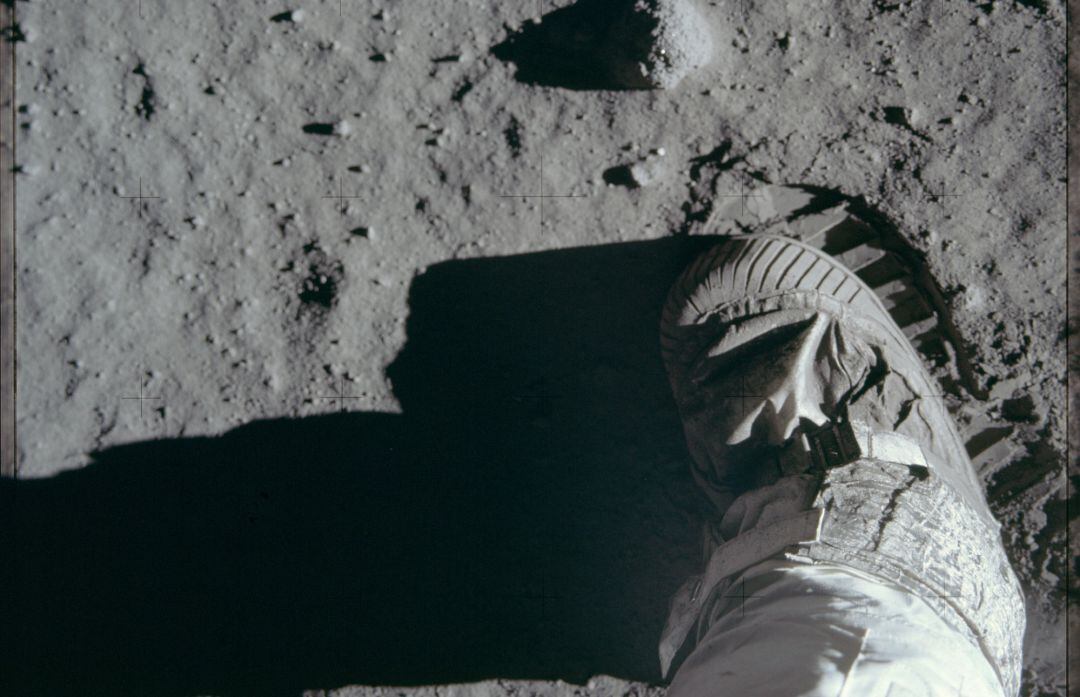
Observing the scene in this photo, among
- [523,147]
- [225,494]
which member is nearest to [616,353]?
[523,147]

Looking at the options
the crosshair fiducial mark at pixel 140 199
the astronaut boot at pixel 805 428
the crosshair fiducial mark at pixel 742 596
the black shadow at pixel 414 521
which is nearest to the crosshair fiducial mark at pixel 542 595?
the black shadow at pixel 414 521

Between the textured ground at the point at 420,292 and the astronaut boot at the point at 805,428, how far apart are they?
0.52 ft

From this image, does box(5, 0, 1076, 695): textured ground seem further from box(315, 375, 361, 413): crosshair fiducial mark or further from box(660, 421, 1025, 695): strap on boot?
box(660, 421, 1025, 695): strap on boot

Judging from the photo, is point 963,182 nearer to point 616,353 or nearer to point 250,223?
point 616,353

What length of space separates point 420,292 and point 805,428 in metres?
0.98

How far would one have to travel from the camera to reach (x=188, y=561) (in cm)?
179

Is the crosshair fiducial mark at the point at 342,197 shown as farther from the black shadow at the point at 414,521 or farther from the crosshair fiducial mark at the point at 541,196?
the crosshair fiducial mark at the point at 541,196

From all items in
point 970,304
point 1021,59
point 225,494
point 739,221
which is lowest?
point 225,494

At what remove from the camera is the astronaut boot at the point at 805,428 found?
1.35 meters

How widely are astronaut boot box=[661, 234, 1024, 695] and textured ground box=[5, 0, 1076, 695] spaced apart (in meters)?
0.16

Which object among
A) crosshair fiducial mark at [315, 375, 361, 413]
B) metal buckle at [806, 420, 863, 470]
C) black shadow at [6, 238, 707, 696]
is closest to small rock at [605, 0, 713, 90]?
black shadow at [6, 238, 707, 696]

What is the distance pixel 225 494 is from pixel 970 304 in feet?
6.44

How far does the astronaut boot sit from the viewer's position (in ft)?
4.44

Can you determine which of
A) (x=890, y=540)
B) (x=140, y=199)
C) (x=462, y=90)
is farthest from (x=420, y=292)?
(x=890, y=540)
